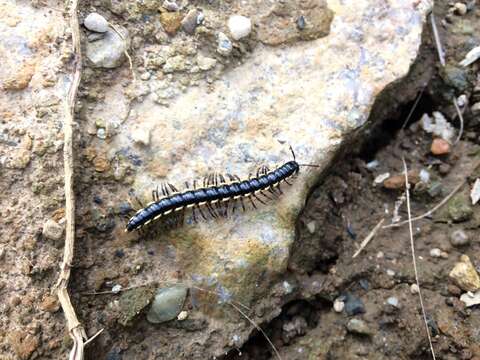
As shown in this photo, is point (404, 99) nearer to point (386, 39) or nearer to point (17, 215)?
point (386, 39)

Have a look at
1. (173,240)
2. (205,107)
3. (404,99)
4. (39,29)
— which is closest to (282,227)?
(173,240)

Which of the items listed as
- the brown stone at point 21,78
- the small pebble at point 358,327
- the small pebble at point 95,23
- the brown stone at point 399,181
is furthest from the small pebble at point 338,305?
the brown stone at point 21,78

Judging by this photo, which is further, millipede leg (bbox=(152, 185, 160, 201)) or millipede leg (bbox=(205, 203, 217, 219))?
millipede leg (bbox=(205, 203, 217, 219))

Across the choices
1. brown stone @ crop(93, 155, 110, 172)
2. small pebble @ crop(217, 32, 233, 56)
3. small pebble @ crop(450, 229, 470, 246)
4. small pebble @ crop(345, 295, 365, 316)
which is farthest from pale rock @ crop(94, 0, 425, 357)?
small pebble @ crop(450, 229, 470, 246)

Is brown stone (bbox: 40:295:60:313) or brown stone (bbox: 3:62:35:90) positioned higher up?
brown stone (bbox: 3:62:35:90)

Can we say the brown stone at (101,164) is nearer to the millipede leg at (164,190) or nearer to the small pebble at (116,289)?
the millipede leg at (164,190)

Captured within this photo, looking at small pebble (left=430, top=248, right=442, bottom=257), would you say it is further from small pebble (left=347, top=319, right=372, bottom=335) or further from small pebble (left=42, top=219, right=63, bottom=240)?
small pebble (left=42, top=219, right=63, bottom=240)
